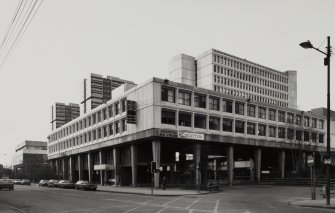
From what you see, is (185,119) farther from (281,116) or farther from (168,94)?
(281,116)

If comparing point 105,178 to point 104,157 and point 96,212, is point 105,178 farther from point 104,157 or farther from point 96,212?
point 96,212

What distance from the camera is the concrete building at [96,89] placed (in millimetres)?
172750

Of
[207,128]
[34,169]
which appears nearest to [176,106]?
[207,128]

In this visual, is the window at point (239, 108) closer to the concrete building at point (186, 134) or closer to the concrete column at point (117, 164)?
the concrete building at point (186, 134)

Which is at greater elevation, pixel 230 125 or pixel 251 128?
pixel 230 125

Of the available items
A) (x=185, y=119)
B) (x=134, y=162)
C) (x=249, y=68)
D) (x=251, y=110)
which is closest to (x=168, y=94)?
(x=185, y=119)

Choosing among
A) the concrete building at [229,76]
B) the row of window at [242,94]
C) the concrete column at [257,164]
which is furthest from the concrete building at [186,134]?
the concrete building at [229,76]

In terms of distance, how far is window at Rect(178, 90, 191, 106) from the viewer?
56016 millimetres

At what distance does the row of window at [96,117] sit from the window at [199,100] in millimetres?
10777

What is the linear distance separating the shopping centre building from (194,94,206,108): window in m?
0.15

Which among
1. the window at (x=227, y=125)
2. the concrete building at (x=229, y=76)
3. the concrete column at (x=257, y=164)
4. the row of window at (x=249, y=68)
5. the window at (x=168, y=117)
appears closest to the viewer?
the window at (x=168, y=117)

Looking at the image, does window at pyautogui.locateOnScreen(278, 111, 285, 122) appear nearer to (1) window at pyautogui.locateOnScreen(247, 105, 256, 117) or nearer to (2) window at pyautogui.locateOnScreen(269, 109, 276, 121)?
(2) window at pyautogui.locateOnScreen(269, 109, 276, 121)

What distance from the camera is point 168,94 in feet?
179

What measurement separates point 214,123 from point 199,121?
2.84 m
